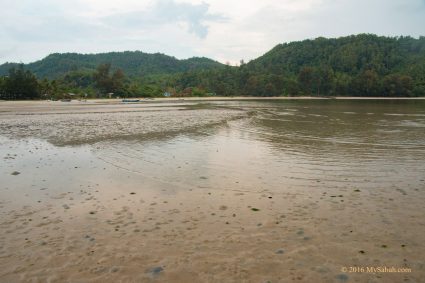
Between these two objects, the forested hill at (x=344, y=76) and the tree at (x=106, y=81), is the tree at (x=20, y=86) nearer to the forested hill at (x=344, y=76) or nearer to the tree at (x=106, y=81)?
the tree at (x=106, y=81)

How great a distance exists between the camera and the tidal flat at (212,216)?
5.77 m

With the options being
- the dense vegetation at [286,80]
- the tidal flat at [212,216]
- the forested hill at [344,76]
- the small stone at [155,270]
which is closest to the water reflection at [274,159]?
the tidal flat at [212,216]

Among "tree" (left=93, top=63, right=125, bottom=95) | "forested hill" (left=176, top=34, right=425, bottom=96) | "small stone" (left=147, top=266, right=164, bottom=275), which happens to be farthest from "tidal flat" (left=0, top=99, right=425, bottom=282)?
"forested hill" (left=176, top=34, right=425, bottom=96)

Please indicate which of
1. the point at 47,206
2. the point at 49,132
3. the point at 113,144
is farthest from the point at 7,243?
the point at 49,132

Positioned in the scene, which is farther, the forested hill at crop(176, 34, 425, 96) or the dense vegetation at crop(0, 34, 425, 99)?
the forested hill at crop(176, 34, 425, 96)

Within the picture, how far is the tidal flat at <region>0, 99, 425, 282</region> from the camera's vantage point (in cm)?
577

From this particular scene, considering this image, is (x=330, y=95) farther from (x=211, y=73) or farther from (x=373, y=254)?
(x=373, y=254)

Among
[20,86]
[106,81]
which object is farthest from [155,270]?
[106,81]

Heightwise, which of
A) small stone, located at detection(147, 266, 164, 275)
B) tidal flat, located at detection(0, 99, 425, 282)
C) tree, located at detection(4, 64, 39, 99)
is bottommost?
small stone, located at detection(147, 266, 164, 275)

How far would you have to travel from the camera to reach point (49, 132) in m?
25.8

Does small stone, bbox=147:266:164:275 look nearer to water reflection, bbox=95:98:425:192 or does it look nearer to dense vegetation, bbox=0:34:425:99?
water reflection, bbox=95:98:425:192

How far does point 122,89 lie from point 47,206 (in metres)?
118

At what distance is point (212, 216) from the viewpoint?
821 cm

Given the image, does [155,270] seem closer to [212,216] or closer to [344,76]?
[212,216]
